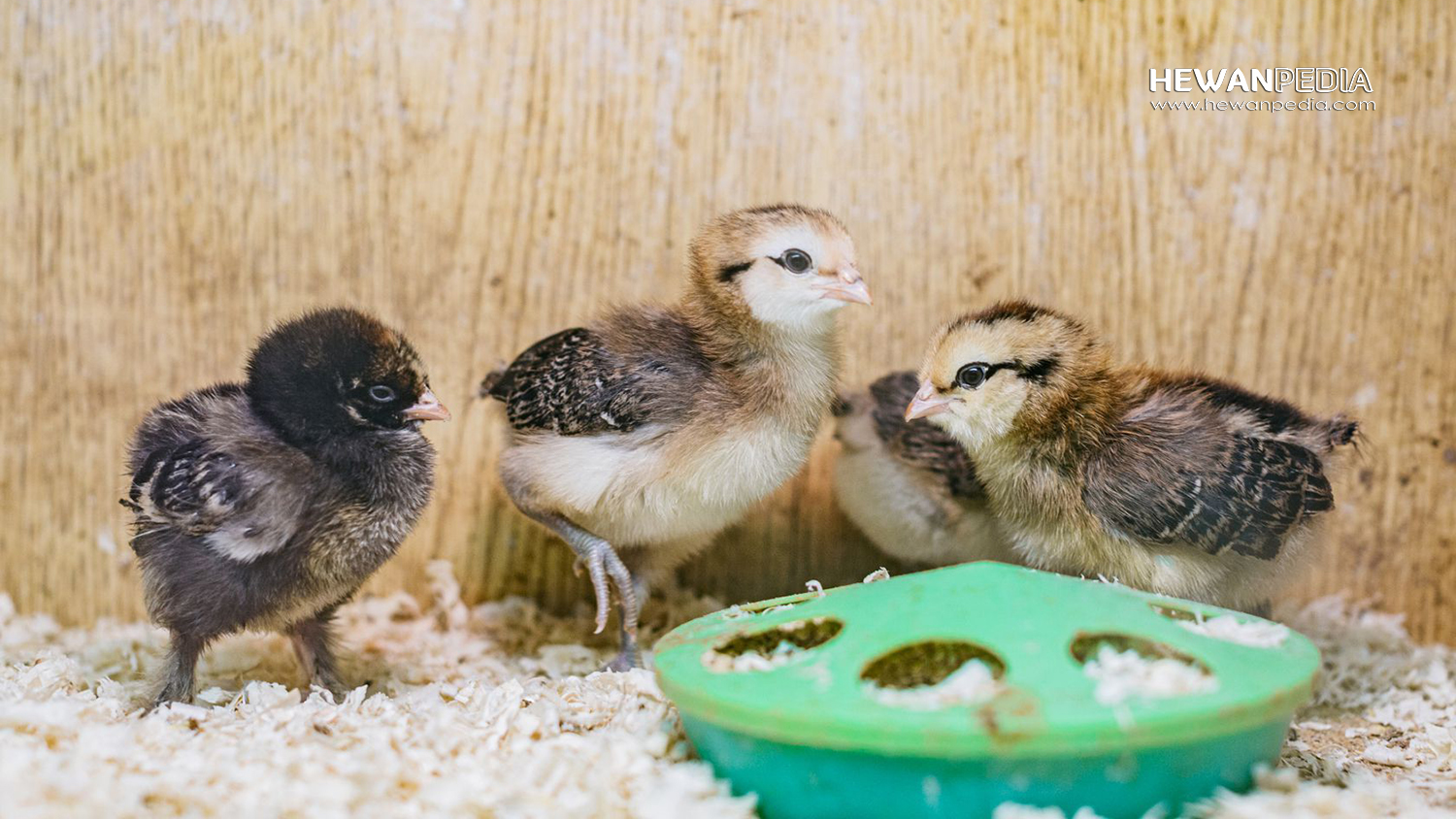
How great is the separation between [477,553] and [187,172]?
109 centimetres

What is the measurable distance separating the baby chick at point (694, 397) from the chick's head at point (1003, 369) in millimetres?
218

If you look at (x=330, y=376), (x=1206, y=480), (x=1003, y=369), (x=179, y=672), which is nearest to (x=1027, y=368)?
(x=1003, y=369)

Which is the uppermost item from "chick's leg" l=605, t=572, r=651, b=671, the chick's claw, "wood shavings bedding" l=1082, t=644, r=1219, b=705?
"wood shavings bedding" l=1082, t=644, r=1219, b=705

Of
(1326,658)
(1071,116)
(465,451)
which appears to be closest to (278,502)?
(465,451)

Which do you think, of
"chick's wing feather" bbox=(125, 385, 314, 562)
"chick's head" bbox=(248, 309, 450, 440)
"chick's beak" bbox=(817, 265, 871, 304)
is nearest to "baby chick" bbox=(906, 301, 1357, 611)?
"chick's beak" bbox=(817, 265, 871, 304)

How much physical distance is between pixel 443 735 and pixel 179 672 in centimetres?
58

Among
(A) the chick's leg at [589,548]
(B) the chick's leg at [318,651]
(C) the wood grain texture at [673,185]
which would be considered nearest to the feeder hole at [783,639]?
(A) the chick's leg at [589,548]

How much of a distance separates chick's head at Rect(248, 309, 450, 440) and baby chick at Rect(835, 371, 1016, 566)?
1030 mm

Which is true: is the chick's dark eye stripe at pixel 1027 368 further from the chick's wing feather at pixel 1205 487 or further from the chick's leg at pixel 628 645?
the chick's leg at pixel 628 645

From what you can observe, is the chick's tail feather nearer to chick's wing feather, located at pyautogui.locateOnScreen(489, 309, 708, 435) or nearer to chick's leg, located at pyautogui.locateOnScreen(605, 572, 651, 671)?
chick's wing feather, located at pyautogui.locateOnScreen(489, 309, 708, 435)

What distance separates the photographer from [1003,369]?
7.20ft

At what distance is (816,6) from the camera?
107 inches

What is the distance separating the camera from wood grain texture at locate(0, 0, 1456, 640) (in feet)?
8.86

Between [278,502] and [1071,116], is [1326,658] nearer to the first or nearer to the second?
[1071,116]
